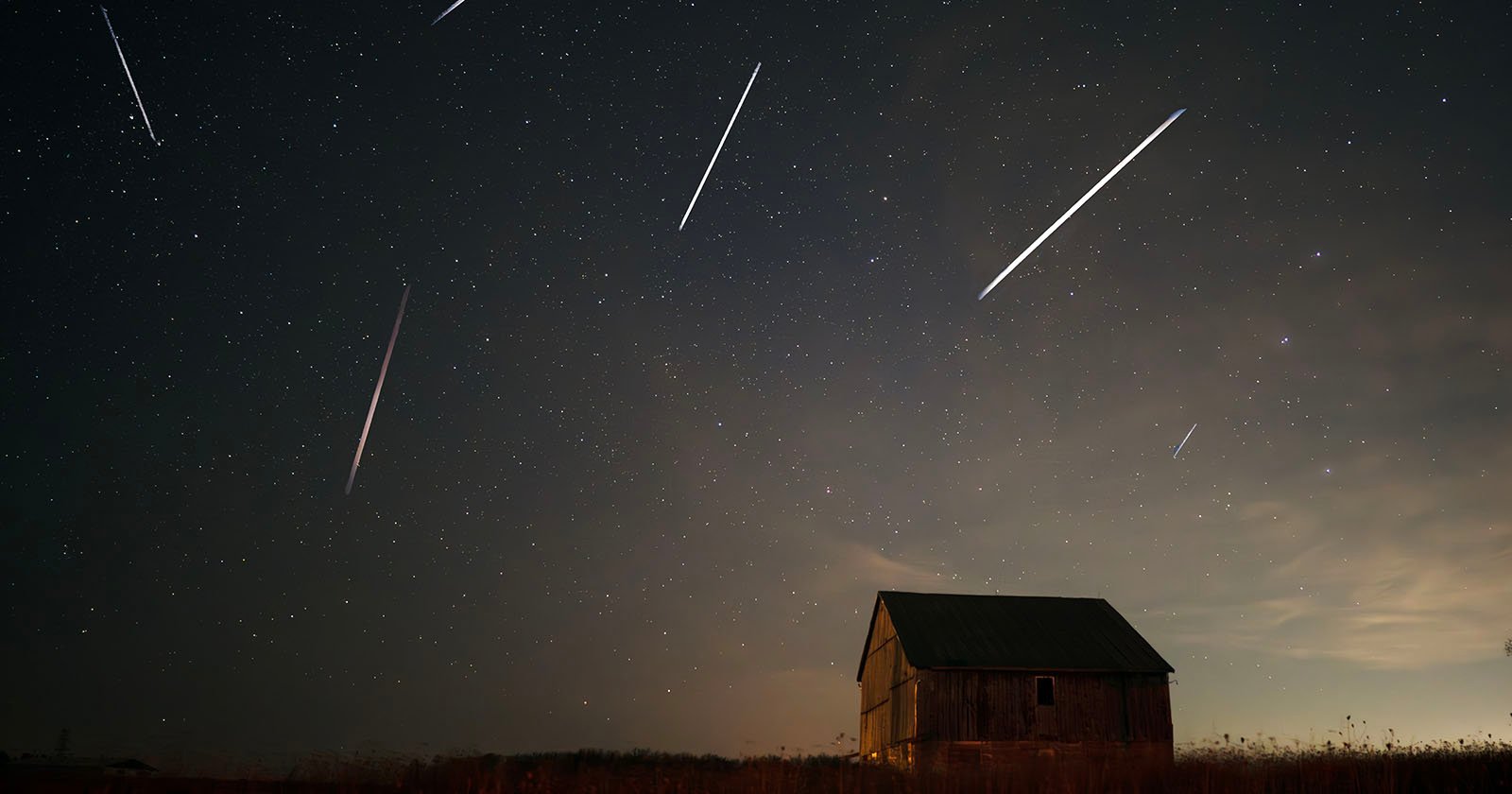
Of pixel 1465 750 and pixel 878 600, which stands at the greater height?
pixel 878 600

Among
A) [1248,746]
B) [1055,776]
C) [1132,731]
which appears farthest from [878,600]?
[1055,776]

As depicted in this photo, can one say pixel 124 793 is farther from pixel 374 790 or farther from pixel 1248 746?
pixel 1248 746

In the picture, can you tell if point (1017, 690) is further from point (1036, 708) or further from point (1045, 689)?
point (1045, 689)

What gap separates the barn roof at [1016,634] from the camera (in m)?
28.8

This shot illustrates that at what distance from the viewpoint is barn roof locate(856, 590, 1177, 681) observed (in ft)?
94.5

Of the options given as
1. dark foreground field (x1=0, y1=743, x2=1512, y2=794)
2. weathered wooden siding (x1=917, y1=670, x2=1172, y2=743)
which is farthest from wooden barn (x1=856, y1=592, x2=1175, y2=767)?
dark foreground field (x1=0, y1=743, x2=1512, y2=794)

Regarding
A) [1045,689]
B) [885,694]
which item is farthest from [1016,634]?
[885,694]

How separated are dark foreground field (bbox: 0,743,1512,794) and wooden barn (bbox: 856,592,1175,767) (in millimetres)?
14738

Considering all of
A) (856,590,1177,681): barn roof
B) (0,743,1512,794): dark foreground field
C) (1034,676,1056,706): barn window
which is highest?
(856,590,1177,681): barn roof

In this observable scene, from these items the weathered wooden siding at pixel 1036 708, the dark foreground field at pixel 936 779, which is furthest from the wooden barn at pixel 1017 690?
the dark foreground field at pixel 936 779

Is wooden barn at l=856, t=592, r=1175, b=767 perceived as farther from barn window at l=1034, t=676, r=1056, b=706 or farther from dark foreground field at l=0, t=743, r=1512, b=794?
dark foreground field at l=0, t=743, r=1512, b=794

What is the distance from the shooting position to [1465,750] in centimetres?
1392

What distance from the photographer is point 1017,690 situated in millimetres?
28312

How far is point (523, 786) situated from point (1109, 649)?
24777 millimetres
